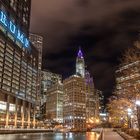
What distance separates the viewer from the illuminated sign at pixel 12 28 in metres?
162

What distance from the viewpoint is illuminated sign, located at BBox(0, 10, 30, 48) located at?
162 m

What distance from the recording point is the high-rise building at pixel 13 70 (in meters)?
154

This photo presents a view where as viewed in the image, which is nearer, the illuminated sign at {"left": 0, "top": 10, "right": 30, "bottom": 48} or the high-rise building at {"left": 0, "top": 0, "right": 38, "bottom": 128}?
the high-rise building at {"left": 0, "top": 0, "right": 38, "bottom": 128}

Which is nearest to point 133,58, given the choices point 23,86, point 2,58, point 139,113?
point 139,113

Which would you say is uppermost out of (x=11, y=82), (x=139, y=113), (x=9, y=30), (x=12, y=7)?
(x=12, y=7)

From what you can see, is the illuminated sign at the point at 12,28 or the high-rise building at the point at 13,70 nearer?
the high-rise building at the point at 13,70

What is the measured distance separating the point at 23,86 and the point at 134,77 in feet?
506

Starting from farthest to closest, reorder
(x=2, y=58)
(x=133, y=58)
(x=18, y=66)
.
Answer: (x=18, y=66), (x=2, y=58), (x=133, y=58)

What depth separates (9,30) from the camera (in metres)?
170

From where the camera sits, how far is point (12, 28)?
177m

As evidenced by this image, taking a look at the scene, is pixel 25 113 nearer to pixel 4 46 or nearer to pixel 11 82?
pixel 11 82

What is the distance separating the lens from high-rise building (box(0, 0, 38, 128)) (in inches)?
6058

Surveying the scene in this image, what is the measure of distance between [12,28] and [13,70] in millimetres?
28609

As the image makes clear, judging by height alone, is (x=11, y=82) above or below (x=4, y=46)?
below
